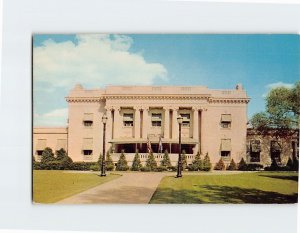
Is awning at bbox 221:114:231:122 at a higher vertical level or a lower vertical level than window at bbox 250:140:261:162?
higher

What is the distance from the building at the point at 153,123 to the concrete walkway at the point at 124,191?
0.31m

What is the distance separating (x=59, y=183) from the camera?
7898mm

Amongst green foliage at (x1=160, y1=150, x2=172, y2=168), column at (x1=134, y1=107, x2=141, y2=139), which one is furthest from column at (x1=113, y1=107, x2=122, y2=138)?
green foliage at (x1=160, y1=150, x2=172, y2=168)

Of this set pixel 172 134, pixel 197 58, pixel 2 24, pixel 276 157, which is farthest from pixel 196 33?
pixel 2 24

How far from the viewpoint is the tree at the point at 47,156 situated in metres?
7.86

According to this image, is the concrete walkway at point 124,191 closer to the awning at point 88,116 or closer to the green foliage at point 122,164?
the green foliage at point 122,164

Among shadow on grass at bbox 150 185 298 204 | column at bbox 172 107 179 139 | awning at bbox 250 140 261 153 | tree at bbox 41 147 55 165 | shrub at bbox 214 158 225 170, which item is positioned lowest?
shadow on grass at bbox 150 185 298 204

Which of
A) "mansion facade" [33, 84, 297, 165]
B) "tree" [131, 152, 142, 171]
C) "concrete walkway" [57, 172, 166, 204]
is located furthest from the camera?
"tree" [131, 152, 142, 171]

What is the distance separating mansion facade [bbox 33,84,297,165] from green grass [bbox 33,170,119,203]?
0.29 metres

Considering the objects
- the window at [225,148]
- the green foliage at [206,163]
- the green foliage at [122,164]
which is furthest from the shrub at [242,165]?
the green foliage at [122,164]

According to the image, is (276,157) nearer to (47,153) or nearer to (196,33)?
(196,33)

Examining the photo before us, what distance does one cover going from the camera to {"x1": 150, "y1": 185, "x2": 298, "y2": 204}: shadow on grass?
7.80m

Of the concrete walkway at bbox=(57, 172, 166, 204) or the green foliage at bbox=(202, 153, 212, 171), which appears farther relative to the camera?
the green foliage at bbox=(202, 153, 212, 171)

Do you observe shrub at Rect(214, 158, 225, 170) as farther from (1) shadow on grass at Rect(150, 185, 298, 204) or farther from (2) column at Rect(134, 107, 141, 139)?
(2) column at Rect(134, 107, 141, 139)
